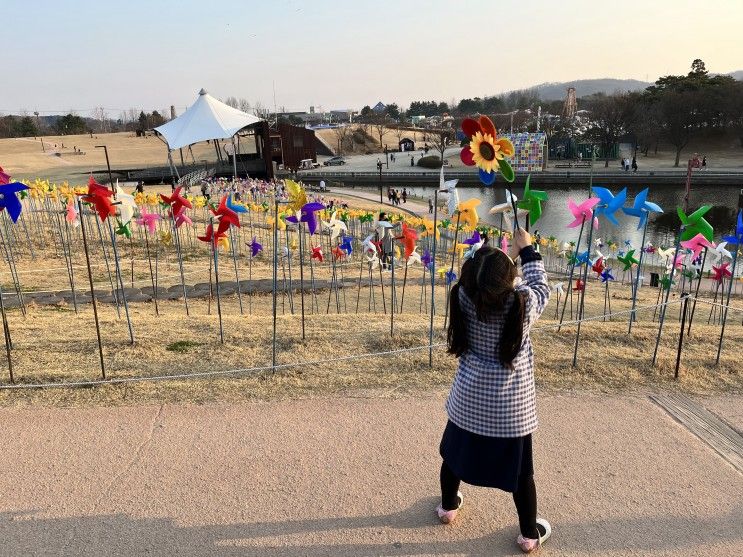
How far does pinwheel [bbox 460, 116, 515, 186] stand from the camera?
12.8ft

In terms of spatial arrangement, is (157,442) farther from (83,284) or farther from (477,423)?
(83,284)

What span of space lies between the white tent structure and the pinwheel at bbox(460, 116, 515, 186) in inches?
896

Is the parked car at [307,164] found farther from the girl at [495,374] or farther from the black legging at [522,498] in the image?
the girl at [495,374]

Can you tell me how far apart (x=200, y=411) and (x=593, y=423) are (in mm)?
3315

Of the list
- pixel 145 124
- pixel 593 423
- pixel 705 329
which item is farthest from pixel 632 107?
pixel 145 124

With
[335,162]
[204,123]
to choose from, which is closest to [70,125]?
[335,162]

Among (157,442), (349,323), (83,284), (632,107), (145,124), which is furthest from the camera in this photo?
(145,124)

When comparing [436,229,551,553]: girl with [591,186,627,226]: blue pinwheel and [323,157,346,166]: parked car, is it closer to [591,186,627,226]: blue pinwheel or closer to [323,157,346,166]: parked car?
[591,186,627,226]: blue pinwheel

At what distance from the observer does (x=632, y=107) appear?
60.1m

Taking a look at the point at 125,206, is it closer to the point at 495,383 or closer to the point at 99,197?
the point at 99,197

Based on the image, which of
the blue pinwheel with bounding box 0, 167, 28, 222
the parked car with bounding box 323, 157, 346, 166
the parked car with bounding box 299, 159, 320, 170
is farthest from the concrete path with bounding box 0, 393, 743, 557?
the parked car with bounding box 323, 157, 346, 166

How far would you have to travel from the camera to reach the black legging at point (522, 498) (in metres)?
2.98

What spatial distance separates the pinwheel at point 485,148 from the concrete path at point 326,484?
211 centimetres

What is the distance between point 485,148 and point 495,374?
6.03 ft
